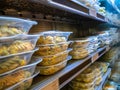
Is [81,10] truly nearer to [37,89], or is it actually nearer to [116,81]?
[37,89]

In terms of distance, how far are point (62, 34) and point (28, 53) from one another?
435 millimetres

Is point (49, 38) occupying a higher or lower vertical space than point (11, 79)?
higher

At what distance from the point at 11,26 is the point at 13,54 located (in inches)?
4.4

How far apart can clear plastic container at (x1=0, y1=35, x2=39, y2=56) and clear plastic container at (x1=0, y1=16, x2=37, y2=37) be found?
0.02 metres

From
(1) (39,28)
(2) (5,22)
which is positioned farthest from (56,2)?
(1) (39,28)

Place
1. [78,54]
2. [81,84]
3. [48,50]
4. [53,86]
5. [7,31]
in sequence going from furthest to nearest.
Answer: [81,84] < [78,54] < [48,50] < [53,86] < [7,31]

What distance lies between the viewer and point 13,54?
638 mm

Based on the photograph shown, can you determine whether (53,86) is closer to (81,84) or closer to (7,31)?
(7,31)

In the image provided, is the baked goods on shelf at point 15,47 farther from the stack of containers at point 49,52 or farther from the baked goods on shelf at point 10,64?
the stack of containers at point 49,52

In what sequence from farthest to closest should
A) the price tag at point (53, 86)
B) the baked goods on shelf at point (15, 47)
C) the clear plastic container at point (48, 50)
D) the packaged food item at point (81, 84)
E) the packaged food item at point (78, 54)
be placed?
the packaged food item at point (81, 84) → the packaged food item at point (78, 54) → the clear plastic container at point (48, 50) → the price tag at point (53, 86) → the baked goods on shelf at point (15, 47)

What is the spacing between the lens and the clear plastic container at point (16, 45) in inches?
24.0

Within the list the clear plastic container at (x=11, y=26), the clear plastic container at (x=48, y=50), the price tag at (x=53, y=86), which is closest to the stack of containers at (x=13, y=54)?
the clear plastic container at (x=11, y=26)

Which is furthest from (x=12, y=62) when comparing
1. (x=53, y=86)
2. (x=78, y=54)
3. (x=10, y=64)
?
(x=78, y=54)

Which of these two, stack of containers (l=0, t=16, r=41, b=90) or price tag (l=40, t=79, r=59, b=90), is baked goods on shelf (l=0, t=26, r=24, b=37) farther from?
price tag (l=40, t=79, r=59, b=90)
